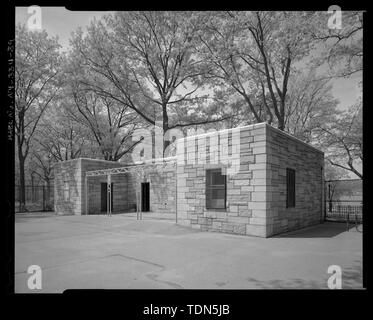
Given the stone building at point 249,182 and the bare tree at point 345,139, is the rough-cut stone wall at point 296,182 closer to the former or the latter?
the stone building at point 249,182

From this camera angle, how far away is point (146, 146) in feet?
95.7

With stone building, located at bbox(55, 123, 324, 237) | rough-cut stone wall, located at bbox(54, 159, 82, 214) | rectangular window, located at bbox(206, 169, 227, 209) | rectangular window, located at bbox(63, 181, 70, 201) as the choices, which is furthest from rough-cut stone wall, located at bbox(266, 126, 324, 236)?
rectangular window, located at bbox(63, 181, 70, 201)

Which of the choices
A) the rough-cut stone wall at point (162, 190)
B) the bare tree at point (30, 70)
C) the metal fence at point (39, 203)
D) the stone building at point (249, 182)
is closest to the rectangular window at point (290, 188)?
the stone building at point (249, 182)

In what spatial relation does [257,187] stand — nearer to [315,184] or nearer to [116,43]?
[315,184]

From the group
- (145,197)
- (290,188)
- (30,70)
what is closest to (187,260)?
(290,188)

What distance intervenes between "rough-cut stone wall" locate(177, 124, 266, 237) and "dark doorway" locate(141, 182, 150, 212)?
889cm

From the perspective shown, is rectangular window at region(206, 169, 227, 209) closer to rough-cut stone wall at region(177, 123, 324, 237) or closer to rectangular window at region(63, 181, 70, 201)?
rough-cut stone wall at region(177, 123, 324, 237)

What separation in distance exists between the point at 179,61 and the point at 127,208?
11.7m

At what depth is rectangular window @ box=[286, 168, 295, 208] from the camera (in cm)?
1032

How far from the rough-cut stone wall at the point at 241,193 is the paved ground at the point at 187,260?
1.97 feet

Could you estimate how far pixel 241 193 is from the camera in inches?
363

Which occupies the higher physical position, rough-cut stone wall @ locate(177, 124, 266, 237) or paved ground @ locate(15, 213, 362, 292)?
rough-cut stone wall @ locate(177, 124, 266, 237)

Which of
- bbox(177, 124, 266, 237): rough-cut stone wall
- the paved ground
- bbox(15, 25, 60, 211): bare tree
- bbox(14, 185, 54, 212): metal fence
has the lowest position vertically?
bbox(14, 185, 54, 212): metal fence
